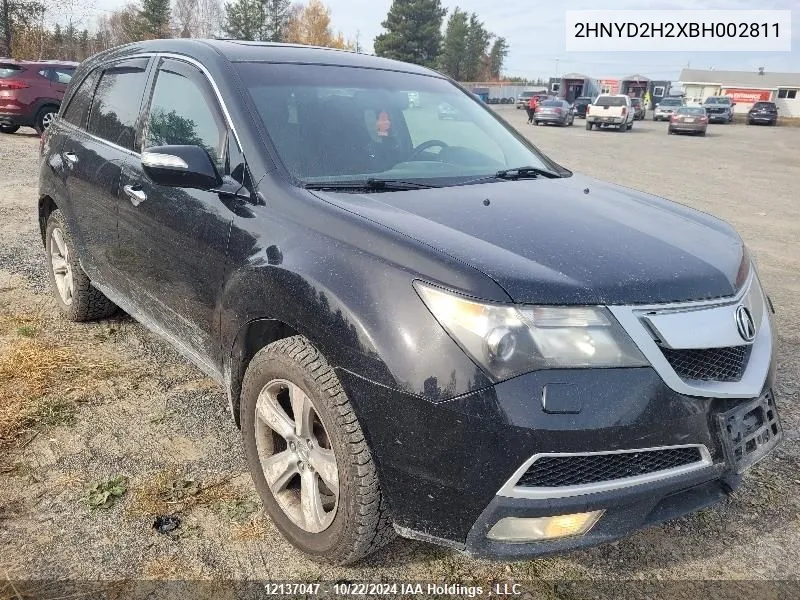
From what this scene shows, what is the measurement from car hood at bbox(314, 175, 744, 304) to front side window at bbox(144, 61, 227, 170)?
70 cm

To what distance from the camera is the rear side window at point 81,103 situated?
410 cm

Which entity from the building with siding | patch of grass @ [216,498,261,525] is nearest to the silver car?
the building with siding

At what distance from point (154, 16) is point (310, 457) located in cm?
6535

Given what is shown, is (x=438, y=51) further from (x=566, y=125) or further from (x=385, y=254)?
(x=385, y=254)

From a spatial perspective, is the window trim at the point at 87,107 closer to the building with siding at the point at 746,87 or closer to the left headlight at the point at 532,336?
the left headlight at the point at 532,336

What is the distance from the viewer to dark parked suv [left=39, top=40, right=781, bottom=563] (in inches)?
72.7

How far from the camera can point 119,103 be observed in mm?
3676

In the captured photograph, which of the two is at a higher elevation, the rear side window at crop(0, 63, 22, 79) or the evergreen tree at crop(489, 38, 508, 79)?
the evergreen tree at crop(489, 38, 508, 79)

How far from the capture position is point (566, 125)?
36406 mm

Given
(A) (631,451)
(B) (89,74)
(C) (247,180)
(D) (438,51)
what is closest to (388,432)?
(A) (631,451)

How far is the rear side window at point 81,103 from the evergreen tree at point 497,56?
11089 cm

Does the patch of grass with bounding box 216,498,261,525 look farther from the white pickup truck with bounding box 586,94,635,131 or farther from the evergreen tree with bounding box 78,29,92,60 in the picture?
the evergreen tree with bounding box 78,29,92,60

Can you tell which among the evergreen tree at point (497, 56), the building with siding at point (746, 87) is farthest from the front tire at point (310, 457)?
the evergreen tree at point (497, 56)

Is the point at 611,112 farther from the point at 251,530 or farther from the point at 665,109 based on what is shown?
the point at 251,530
